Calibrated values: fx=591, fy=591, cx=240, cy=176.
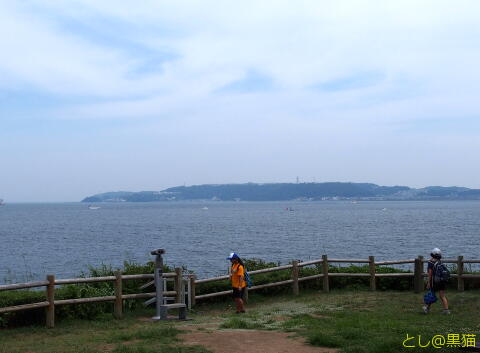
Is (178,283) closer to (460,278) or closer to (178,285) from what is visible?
(178,285)

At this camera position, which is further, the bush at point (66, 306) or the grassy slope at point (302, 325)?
the bush at point (66, 306)

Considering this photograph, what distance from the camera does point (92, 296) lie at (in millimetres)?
13172

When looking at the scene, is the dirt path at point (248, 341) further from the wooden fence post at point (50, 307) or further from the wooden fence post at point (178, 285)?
the wooden fence post at point (50, 307)

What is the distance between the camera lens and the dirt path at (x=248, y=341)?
30.7ft

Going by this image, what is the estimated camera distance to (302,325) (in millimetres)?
11344

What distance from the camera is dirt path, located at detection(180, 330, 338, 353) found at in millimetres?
9346

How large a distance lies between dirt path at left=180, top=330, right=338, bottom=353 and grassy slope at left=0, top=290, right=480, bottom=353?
0.28 metres

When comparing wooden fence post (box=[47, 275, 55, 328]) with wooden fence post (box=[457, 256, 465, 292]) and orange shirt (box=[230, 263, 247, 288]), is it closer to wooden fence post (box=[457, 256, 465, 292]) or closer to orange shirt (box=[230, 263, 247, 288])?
orange shirt (box=[230, 263, 247, 288])

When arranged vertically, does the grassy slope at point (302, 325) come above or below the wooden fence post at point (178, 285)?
Answer: below

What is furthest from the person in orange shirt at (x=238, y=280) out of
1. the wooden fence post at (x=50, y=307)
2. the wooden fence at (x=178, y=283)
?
the wooden fence post at (x=50, y=307)

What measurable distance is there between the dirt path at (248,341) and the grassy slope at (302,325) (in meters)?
0.28

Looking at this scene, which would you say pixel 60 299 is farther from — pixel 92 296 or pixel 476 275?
pixel 476 275

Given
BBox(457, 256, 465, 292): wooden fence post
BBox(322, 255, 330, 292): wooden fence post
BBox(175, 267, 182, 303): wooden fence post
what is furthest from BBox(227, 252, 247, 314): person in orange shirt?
BBox(457, 256, 465, 292): wooden fence post

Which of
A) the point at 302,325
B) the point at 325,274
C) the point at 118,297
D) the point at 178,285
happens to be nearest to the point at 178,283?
the point at 178,285
